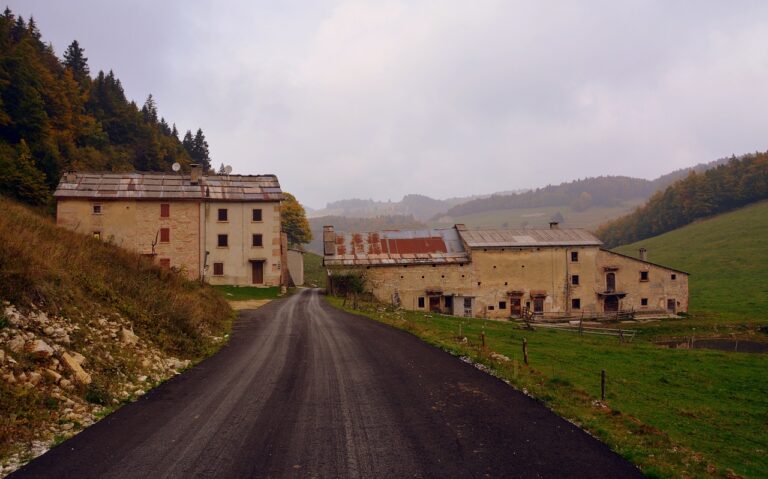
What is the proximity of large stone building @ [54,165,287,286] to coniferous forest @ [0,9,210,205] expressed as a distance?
7271mm

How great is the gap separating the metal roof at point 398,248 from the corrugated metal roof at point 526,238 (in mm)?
1731

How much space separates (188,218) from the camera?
42.0 meters

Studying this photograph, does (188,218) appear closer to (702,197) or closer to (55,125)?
(55,125)

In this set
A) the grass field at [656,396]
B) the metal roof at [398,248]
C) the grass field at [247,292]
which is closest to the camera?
the grass field at [656,396]

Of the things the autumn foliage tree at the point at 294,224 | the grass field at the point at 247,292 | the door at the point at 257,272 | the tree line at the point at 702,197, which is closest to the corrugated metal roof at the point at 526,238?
the grass field at the point at 247,292

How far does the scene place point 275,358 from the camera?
49.3 feet

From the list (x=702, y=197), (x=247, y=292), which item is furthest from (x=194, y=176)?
(x=702, y=197)

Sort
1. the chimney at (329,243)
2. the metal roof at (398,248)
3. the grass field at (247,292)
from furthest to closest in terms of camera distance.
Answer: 1. the chimney at (329,243)
2. the metal roof at (398,248)
3. the grass field at (247,292)

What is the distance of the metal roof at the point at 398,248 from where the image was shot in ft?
148

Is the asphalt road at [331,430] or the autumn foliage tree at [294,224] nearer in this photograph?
the asphalt road at [331,430]

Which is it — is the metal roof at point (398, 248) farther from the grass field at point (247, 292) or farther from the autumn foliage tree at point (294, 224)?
the autumn foliage tree at point (294, 224)

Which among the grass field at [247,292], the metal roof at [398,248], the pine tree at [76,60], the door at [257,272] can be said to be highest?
the pine tree at [76,60]

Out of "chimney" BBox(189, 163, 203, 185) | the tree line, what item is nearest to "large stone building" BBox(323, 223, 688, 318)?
"chimney" BBox(189, 163, 203, 185)

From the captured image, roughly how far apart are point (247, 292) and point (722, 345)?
3781 centimetres
